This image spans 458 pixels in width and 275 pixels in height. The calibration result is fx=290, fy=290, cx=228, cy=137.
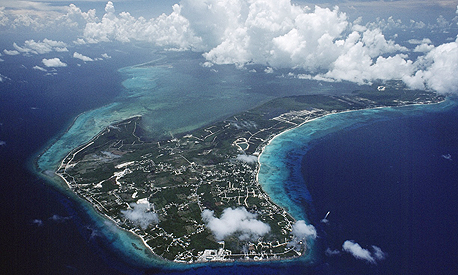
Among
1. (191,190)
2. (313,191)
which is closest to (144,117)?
(191,190)

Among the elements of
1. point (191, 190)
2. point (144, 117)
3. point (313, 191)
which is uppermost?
point (313, 191)

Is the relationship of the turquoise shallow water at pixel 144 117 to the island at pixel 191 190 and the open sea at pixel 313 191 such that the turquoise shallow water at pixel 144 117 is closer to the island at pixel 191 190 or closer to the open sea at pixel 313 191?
the open sea at pixel 313 191

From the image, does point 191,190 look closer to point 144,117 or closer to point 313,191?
point 313,191

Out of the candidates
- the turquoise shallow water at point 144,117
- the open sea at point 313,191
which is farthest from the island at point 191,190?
the open sea at point 313,191

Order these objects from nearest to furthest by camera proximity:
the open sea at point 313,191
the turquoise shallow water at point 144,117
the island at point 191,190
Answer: the open sea at point 313,191
the island at point 191,190
the turquoise shallow water at point 144,117

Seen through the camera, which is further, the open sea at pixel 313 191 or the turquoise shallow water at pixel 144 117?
the turquoise shallow water at pixel 144 117

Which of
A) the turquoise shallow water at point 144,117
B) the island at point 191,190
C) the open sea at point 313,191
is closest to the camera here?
the open sea at point 313,191

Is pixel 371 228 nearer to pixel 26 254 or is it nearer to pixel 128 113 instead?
pixel 26 254

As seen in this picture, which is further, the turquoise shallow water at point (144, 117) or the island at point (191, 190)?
the turquoise shallow water at point (144, 117)
